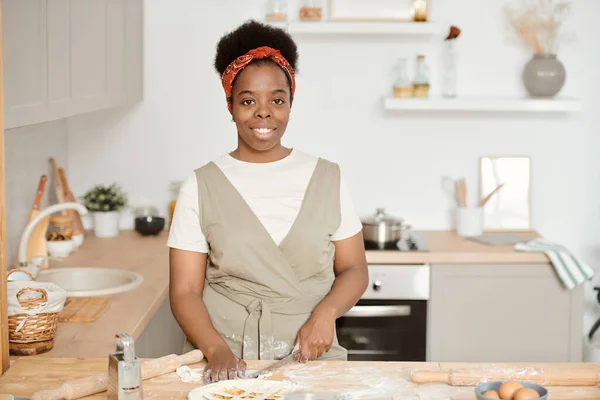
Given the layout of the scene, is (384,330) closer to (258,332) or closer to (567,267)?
(567,267)

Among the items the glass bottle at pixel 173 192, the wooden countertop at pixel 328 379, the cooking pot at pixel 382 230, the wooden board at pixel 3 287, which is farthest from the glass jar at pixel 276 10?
the wooden countertop at pixel 328 379

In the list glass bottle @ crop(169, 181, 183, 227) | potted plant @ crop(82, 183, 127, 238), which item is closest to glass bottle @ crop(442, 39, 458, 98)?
glass bottle @ crop(169, 181, 183, 227)

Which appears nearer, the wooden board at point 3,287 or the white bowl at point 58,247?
the wooden board at point 3,287

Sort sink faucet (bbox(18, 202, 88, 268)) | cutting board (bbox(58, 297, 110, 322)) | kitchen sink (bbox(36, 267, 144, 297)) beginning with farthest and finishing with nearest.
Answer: kitchen sink (bbox(36, 267, 144, 297)) → sink faucet (bbox(18, 202, 88, 268)) → cutting board (bbox(58, 297, 110, 322))

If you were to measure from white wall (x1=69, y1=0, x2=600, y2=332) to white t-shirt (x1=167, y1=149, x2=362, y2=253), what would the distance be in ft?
6.48

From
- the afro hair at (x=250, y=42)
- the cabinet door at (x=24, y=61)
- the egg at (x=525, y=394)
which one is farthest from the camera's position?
the cabinet door at (x=24, y=61)

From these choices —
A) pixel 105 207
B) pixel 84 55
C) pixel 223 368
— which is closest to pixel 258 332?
pixel 223 368

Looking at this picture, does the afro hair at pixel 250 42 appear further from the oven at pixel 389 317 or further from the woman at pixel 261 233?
the oven at pixel 389 317

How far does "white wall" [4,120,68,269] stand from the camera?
3.33 meters

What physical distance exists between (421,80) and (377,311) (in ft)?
3.63

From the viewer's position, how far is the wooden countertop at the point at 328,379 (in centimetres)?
183

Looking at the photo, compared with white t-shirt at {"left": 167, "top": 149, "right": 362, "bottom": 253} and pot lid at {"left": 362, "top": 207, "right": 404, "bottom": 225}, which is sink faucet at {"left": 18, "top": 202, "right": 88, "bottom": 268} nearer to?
white t-shirt at {"left": 167, "top": 149, "right": 362, "bottom": 253}

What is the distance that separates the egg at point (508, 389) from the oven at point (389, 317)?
6.65 feet

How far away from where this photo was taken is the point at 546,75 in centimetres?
404
